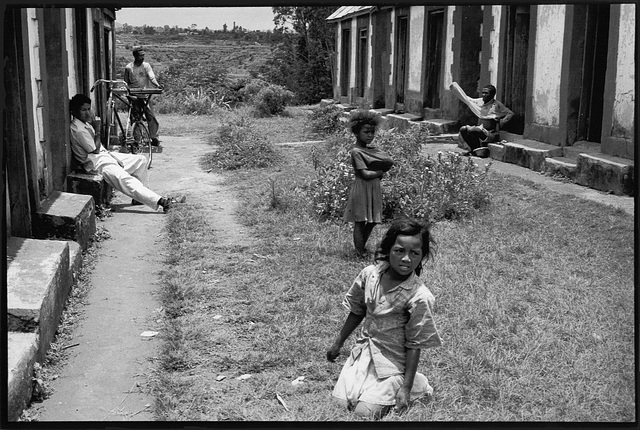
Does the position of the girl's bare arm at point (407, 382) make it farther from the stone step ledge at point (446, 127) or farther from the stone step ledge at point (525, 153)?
the stone step ledge at point (446, 127)

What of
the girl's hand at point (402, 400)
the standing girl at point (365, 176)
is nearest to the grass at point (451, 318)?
the girl's hand at point (402, 400)

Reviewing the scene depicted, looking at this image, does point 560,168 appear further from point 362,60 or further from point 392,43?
point 362,60

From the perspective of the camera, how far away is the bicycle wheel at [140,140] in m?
11.4

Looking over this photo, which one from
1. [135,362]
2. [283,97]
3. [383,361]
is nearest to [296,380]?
[383,361]

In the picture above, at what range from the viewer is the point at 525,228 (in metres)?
7.05

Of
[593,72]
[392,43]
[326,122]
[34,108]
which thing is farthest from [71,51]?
[392,43]

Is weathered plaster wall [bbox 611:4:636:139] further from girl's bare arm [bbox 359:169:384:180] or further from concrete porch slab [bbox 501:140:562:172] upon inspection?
girl's bare arm [bbox 359:169:384:180]

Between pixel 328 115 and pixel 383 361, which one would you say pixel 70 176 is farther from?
pixel 328 115

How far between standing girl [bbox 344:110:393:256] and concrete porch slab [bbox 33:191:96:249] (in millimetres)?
2119

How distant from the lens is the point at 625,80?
28.3ft

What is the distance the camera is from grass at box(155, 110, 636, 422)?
12.2 feet

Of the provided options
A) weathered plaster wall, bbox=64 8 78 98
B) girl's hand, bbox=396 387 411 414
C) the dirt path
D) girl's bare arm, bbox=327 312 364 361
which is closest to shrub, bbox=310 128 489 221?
the dirt path

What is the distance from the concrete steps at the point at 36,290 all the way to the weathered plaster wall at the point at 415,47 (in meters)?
10.8

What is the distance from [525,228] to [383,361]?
3.80 meters
